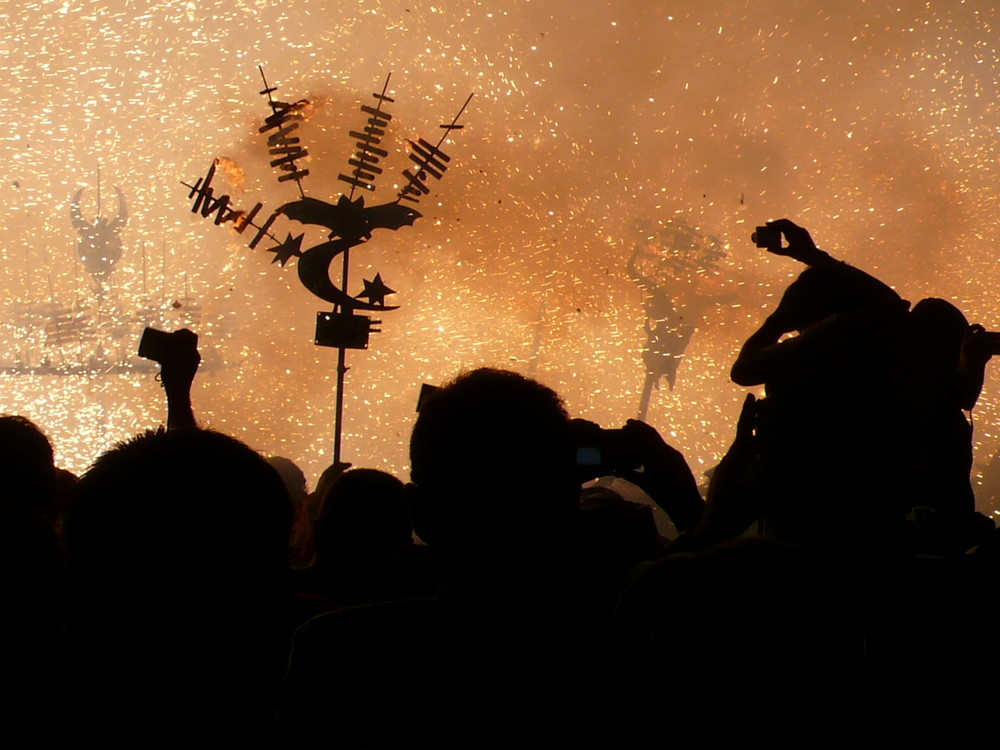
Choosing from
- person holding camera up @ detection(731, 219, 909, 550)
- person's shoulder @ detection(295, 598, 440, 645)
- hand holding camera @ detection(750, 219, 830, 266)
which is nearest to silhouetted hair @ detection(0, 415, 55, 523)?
person's shoulder @ detection(295, 598, 440, 645)

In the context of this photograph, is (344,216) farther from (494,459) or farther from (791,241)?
(494,459)

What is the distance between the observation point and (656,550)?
1.36m

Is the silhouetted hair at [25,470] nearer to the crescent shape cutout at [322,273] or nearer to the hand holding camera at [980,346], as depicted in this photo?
the hand holding camera at [980,346]

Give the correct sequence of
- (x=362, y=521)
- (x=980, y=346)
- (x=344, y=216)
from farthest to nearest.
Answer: (x=344, y=216)
(x=980, y=346)
(x=362, y=521)

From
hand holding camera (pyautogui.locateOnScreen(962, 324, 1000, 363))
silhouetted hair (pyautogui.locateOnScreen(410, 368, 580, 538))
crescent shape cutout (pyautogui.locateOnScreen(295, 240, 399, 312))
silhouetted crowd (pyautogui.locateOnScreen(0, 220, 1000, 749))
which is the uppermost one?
crescent shape cutout (pyautogui.locateOnScreen(295, 240, 399, 312))

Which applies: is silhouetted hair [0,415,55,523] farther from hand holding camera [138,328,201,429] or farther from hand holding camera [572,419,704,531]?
hand holding camera [572,419,704,531]

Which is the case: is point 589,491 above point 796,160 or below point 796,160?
below

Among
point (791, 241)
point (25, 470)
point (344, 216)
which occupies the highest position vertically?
point (344, 216)

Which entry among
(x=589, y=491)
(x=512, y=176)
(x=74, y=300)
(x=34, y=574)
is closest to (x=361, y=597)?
(x=589, y=491)

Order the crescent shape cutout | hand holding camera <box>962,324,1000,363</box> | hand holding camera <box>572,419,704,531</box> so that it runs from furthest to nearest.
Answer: the crescent shape cutout, hand holding camera <box>962,324,1000,363</box>, hand holding camera <box>572,419,704,531</box>

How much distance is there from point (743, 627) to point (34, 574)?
82 centimetres

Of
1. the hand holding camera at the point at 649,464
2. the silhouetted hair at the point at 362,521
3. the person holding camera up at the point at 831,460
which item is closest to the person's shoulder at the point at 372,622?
the hand holding camera at the point at 649,464

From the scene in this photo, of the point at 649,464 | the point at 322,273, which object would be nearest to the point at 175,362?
the point at 649,464

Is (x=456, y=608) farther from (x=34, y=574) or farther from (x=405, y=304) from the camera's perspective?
(x=405, y=304)
